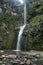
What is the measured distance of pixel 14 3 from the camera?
2714 centimetres

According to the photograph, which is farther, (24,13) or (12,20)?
(24,13)

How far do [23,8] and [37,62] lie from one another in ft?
46.2

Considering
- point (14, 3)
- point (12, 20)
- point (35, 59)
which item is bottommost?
point (35, 59)

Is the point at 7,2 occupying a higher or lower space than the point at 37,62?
higher

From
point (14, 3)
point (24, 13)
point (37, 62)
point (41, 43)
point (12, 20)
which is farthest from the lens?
point (14, 3)

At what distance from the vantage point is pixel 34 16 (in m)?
23.9

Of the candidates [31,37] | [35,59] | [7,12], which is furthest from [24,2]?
[35,59]

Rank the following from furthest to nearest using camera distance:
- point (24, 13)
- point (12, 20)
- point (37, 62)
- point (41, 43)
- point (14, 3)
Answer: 1. point (14, 3)
2. point (24, 13)
3. point (12, 20)
4. point (41, 43)
5. point (37, 62)

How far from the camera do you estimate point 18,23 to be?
2270 cm

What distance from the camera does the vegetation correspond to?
1942 centimetres

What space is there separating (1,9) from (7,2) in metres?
3.23

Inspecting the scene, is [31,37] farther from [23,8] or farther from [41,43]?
[23,8]

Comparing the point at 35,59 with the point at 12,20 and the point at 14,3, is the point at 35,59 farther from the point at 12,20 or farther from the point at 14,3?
the point at 14,3

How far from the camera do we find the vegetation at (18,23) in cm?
1942
